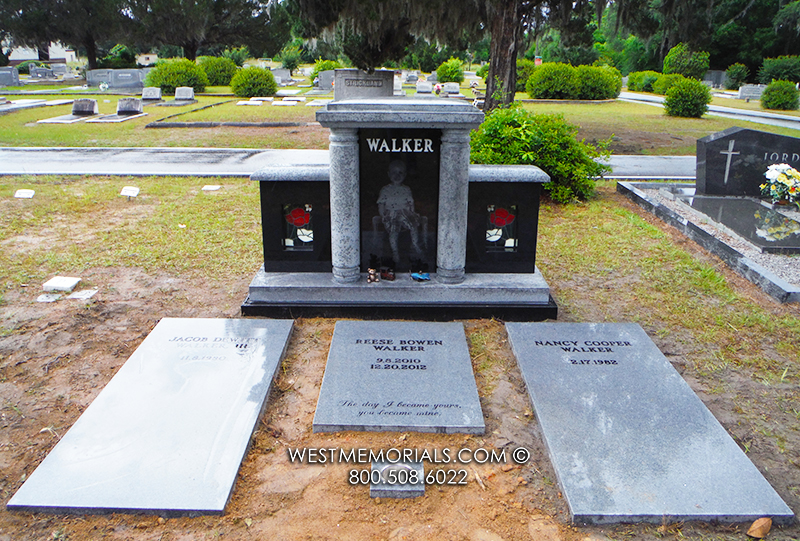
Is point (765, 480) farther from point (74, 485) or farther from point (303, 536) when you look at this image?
point (74, 485)

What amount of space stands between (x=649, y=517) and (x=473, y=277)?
248 centimetres

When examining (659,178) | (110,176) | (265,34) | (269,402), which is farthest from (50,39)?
(269,402)

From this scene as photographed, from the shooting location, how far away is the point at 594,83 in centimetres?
2417

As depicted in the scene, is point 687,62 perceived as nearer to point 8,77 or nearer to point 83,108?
point 83,108

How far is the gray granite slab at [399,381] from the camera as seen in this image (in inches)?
125

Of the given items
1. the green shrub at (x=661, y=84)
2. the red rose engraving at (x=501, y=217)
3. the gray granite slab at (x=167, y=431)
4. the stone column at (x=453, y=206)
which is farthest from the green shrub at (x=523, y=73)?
the gray granite slab at (x=167, y=431)

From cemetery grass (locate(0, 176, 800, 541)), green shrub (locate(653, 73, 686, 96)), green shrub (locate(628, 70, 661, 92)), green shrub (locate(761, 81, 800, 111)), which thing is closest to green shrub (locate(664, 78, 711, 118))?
green shrub (locate(761, 81, 800, 111))

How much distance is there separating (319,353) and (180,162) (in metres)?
7.90

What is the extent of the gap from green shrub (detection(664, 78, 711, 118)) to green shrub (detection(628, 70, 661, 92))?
1367cm

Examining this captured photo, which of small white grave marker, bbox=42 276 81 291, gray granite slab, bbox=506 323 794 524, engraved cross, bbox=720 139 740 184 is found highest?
engraved cross, bbox=720 139 740 184

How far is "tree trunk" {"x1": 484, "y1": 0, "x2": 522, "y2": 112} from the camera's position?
1230 centimetres

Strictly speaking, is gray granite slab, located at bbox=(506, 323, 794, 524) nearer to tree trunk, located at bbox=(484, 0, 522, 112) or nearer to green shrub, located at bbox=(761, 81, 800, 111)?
tree trunk, located at bbox=(484, 0, 522, 112)

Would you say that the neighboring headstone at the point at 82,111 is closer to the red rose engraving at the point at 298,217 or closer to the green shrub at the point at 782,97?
the red rose engraving at the point at 298,217

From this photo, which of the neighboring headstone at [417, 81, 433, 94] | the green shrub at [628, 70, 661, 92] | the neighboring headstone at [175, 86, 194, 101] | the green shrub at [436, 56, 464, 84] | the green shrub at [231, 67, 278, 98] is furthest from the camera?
the green shrub at [628, 70, 661, 92]
